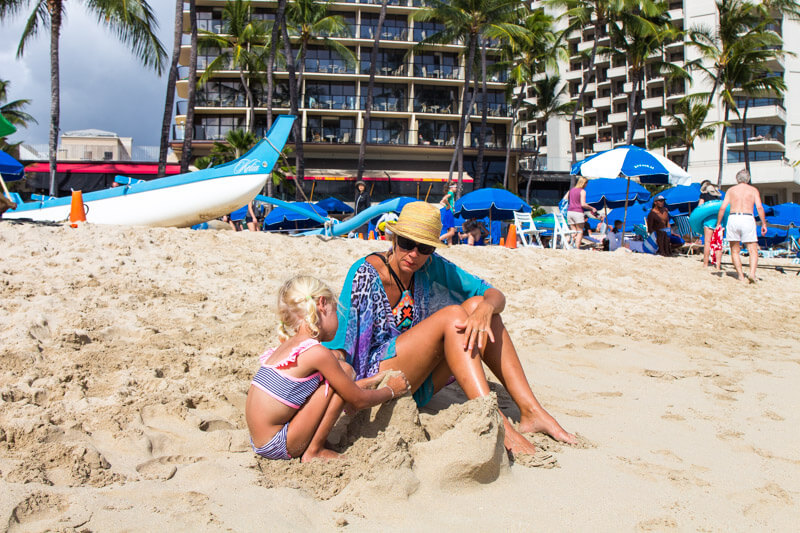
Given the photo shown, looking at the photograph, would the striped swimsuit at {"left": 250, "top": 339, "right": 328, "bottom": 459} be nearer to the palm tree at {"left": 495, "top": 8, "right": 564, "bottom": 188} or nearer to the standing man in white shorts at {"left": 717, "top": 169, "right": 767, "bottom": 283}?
the standing man in white shorts at {"left": 717, "top": 169, "right": 767, "bottom": 283}

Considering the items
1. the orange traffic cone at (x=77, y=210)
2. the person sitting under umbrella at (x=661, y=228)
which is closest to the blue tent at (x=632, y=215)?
the person sitting under umbrella at (x=661, y=228)

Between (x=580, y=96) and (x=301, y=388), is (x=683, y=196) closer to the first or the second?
(x=301, y=388)

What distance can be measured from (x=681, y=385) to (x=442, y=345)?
1952 mm

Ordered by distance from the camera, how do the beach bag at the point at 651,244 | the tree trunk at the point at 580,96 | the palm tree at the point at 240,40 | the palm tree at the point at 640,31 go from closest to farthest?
the beach bag at the point at 651,244 → the palm tree at the point at 640,31 → the tree trunk at the point at 580,96 → the palm tree at the point at 240,40

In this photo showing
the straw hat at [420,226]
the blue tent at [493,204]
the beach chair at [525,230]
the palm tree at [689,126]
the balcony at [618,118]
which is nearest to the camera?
the straw hat at [420,226]

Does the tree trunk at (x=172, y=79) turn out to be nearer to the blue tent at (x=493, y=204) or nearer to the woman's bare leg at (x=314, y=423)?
the blue tent at (x=493, y=204)

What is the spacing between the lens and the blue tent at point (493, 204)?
530 inches

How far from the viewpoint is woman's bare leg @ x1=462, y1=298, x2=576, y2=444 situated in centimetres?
269

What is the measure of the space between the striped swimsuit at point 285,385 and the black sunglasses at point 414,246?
0.62 metres

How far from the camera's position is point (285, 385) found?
2.31m

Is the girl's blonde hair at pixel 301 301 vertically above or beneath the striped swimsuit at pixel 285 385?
above

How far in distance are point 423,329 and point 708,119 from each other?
46.1 meters

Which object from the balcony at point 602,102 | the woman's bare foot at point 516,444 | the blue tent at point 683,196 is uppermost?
the balcony at point 602,102

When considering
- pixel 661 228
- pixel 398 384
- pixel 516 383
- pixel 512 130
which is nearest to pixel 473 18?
pixel 512 130
